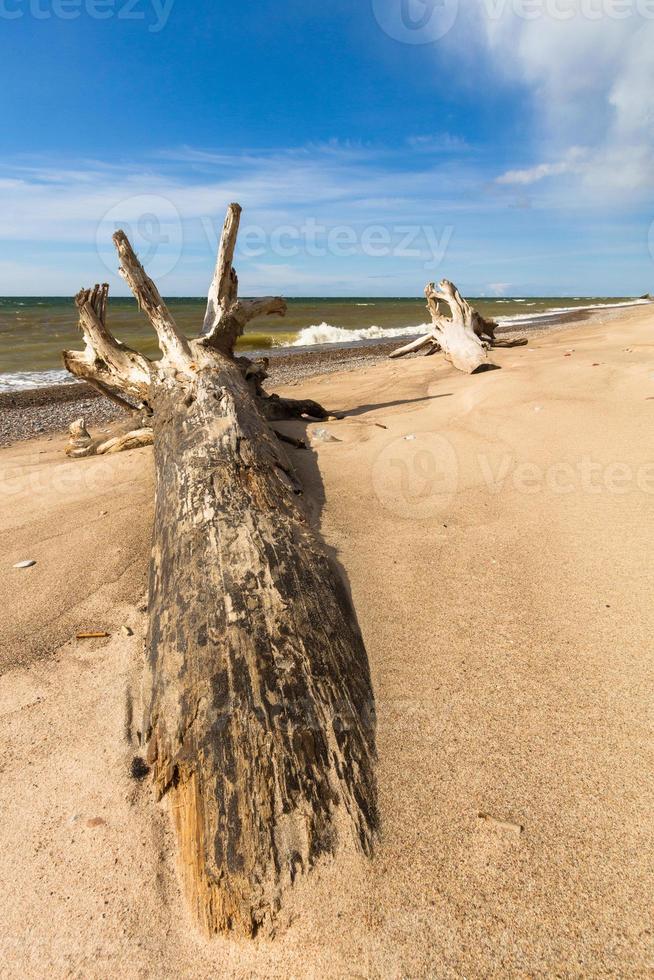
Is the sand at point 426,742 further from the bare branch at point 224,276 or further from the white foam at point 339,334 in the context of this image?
the white foam at point 339,334

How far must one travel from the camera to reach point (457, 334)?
28.8 feet

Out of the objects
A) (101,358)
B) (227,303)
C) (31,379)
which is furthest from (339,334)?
(101,358)

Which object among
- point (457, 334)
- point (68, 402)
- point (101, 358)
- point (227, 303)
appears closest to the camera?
point (101, 358)

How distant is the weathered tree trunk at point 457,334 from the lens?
25.6 ft

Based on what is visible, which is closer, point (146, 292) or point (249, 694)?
point (249, 694)

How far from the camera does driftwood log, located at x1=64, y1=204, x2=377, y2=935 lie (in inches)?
48.8

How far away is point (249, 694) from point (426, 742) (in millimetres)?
510

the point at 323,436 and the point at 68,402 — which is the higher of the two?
the point at 323,436

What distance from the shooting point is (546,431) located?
396 centimetres

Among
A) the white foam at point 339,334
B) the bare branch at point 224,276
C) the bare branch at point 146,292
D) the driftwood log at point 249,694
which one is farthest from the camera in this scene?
the white foam at point 339,334

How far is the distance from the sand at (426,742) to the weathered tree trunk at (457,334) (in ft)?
15.3

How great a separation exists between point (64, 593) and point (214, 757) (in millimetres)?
1422

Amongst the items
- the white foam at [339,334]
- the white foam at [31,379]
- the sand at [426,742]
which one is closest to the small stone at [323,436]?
the sand at [426,742]

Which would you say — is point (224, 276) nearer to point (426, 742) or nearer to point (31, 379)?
point (426, 742)
